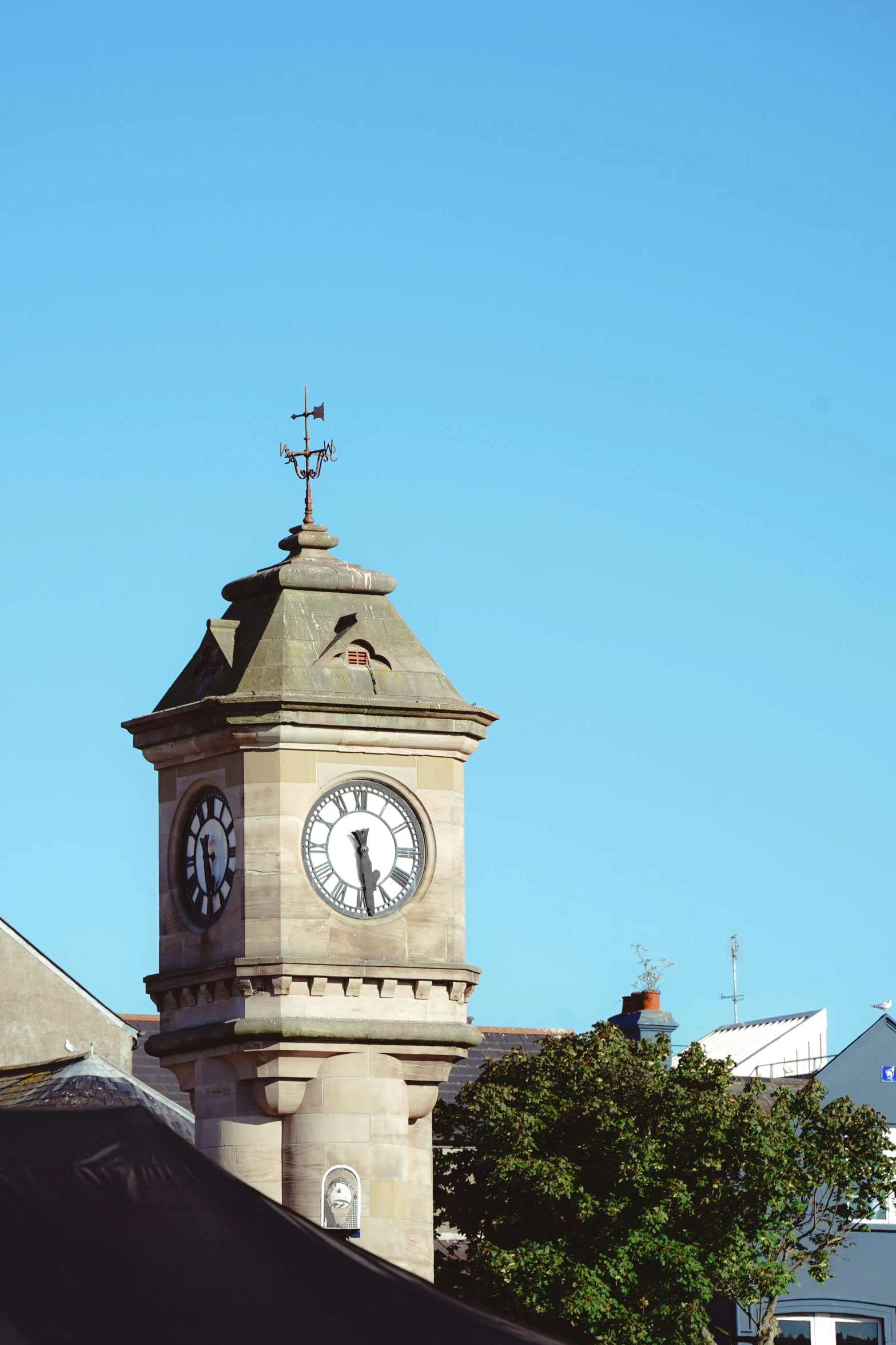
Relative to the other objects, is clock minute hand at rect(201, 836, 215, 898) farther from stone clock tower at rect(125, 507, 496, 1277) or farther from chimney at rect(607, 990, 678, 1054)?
chimney at rect(607, 990, 678, 1054)

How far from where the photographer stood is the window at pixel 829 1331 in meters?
39.4

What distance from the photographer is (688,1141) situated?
29.6m

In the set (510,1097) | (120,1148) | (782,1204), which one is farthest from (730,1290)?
(120,1148)

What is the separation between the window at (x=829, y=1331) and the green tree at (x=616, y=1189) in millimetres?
8580

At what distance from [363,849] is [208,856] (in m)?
1.48

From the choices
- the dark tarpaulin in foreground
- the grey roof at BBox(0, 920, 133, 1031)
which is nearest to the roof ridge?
the grey roof at BBox(0, 920, 133, 1031)

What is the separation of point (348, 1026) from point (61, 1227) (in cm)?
1485

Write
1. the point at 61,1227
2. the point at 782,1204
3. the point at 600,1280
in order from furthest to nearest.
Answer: the point at 782,1204 < the point at 600,1280 < the point at 61,1227

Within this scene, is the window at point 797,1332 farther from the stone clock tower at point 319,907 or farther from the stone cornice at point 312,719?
the stone cornice at point 312,719

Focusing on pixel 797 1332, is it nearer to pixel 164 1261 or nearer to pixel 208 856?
pixel 208 856

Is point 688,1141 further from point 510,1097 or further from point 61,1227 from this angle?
point 61,1227

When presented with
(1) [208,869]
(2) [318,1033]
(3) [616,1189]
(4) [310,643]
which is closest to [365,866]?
(1) [208,869]

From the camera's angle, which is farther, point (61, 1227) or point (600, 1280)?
point (600, 1280)

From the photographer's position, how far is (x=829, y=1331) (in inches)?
1566
